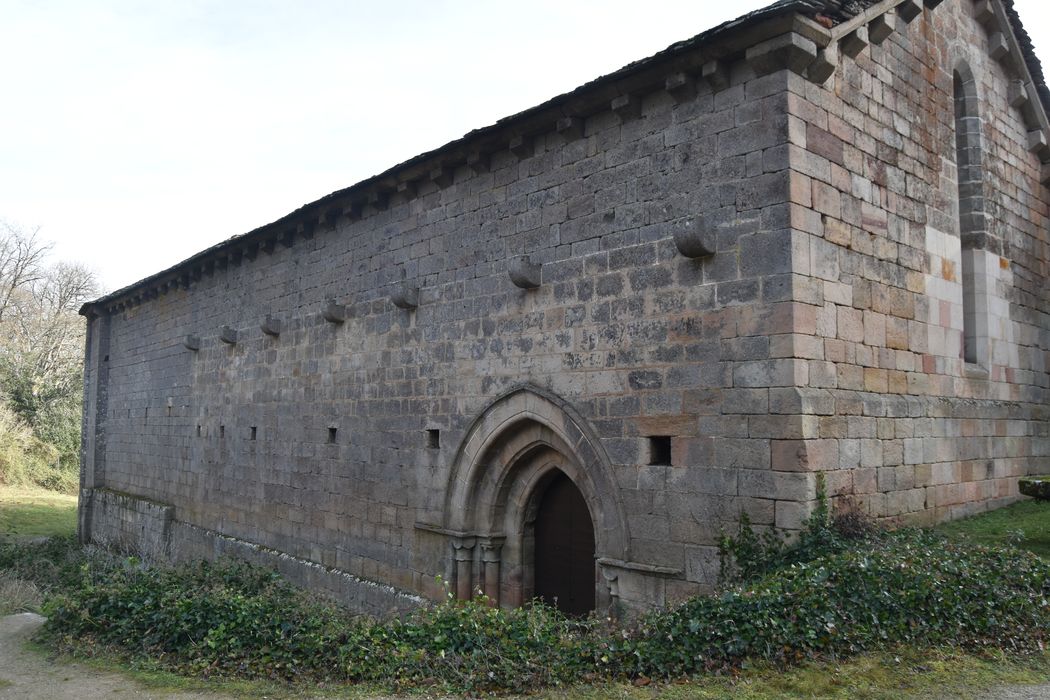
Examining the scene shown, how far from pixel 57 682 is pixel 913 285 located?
7.55 metres

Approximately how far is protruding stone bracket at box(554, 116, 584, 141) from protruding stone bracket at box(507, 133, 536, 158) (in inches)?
16.2

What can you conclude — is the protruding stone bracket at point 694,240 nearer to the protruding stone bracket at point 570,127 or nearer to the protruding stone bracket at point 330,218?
the protruding stone bracket at point 570,127

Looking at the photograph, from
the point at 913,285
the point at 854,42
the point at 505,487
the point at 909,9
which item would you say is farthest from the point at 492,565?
the point at 909,9

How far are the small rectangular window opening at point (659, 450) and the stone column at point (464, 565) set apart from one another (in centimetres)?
262

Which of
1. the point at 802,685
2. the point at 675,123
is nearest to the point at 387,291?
the point at 675,123

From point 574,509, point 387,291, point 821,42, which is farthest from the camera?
point 387,291

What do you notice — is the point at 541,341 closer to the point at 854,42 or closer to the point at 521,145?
the point at 521,145

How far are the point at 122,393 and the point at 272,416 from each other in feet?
26.7

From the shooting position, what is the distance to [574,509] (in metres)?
8.24

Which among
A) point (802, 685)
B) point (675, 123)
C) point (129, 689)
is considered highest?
point (675, 123)

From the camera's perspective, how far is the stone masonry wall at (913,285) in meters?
6.47


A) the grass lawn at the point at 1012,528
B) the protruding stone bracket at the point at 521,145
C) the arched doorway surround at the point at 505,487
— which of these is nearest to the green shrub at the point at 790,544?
the grass lawn at the point at 1012,528

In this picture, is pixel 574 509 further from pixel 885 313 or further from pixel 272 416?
pixel 272 416

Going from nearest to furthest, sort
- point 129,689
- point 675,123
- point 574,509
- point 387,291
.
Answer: point 129,689, point 675,123, point 574,509, point 387,291
